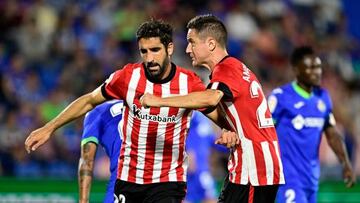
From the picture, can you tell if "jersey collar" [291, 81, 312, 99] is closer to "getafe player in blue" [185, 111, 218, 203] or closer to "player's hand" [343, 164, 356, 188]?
"player's hand" [343, 164, 356, 188]

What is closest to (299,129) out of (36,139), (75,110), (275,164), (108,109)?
(108,109)

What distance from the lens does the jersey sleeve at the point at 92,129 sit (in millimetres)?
7770

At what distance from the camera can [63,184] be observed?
12258mm

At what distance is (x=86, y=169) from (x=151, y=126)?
2.56 ft

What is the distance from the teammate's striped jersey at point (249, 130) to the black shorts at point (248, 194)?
0.12ft

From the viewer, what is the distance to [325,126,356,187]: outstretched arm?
9.48 m

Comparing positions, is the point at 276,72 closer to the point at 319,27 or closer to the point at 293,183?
the point at 319,27

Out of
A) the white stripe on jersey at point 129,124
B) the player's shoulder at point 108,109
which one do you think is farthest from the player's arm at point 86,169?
the white stripe on jersey at point 129,124

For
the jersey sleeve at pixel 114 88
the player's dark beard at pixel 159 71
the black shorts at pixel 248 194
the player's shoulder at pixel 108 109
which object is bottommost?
the black shorts at pixel 248 194

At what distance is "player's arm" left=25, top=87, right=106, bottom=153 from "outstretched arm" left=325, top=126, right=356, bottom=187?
308 cm

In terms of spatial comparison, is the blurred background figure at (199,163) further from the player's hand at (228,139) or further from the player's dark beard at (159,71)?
the player's hand at (228,139)

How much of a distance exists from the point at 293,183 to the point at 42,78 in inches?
235

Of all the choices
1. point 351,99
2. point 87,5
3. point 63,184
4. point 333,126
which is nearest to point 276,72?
point 351,99

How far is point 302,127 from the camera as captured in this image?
9305 millimetres
